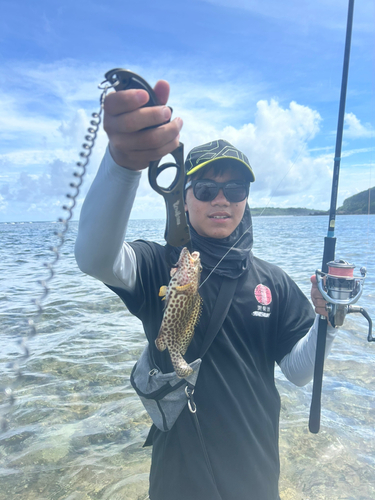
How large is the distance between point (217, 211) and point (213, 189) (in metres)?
0.17

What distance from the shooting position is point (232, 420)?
230 cm

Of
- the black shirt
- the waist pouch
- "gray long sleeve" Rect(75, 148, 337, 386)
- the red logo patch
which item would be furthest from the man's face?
the waist pouch

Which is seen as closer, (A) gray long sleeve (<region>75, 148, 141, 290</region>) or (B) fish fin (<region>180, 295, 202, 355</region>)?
(A) gray long sleeve (<region>75, 148, 141, 290</region>)

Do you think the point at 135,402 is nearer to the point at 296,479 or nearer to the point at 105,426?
the point at 105,426

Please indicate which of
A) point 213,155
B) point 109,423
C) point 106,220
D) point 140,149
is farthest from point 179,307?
point 109,423

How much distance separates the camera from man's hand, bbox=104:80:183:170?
1374 millimetres

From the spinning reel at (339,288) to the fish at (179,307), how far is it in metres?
0.99

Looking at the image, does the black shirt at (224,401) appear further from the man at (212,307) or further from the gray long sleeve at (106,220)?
the gray long sleeve at (106,220)

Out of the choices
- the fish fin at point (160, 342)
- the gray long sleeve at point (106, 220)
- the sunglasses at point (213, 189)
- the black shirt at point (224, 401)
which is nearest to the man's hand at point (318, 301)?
the black shirt at point (224, 401)

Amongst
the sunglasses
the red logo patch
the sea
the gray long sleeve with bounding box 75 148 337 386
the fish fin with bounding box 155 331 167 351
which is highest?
the sunglasses

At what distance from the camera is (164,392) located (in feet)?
7.30

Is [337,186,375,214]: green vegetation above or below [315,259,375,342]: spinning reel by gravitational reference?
above

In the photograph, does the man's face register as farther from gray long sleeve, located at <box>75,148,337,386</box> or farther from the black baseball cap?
gray long sleeve, located at <box>75,148,337,386</box>

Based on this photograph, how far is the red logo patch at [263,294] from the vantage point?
8.56ft
